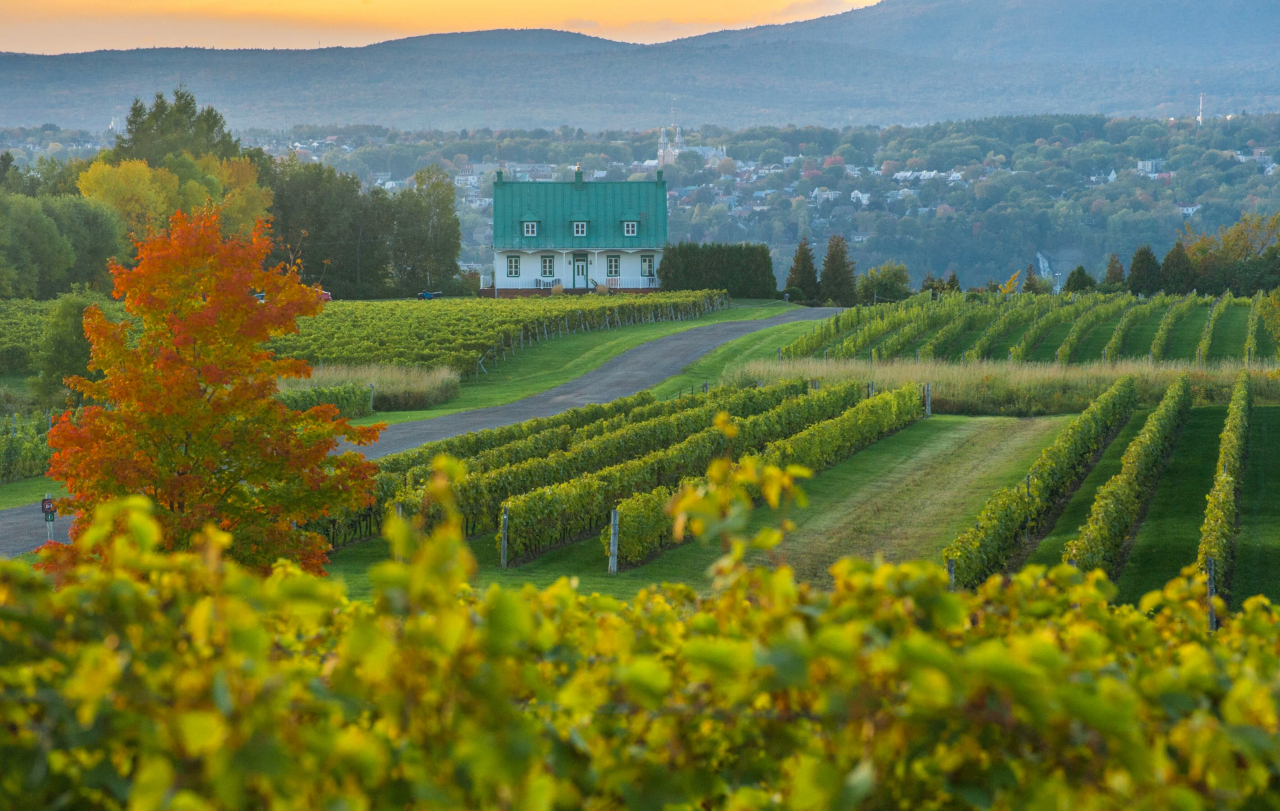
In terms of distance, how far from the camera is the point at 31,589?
9.90 feet

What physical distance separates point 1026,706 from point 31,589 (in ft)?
8.08

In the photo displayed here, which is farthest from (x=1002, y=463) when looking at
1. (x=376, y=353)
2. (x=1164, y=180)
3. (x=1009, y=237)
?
(x=1164, y=180)

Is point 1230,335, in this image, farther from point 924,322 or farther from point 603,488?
point 603,488

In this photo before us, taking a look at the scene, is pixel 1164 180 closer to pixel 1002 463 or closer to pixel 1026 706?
pixel 1002 463

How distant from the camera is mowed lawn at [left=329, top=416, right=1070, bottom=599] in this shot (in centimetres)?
1873

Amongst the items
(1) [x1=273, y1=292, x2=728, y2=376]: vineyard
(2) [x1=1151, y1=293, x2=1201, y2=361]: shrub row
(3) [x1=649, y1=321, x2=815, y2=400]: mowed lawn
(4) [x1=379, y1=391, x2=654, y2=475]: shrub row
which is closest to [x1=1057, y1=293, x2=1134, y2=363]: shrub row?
(2) [x1=1151, y1=293, x2=1201, y2=361]: shrub row

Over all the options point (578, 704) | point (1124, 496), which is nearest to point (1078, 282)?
point (1124, 496)

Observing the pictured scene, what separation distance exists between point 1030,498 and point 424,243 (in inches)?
2930

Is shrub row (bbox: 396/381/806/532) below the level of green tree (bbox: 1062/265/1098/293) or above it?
below

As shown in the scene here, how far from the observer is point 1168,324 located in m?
51.0

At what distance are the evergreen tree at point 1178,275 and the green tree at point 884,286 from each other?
15.7 metres

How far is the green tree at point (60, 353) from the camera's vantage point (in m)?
33.7

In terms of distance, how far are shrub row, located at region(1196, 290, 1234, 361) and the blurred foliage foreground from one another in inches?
1691

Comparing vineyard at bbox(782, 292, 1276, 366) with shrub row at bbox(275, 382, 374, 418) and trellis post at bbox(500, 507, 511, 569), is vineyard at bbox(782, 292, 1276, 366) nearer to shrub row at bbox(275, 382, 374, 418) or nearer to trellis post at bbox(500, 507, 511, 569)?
shrub row at bbox(275, 382, 374, 418)
